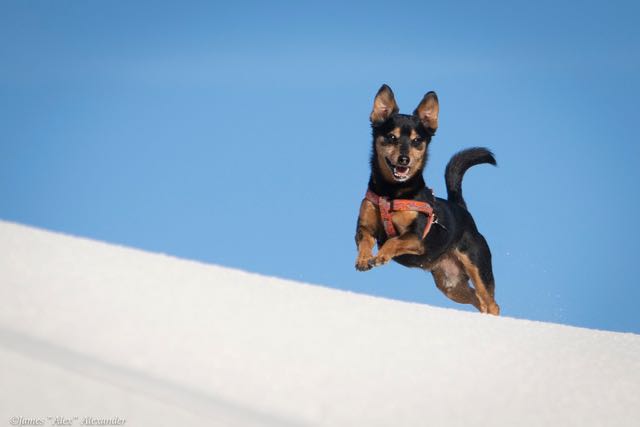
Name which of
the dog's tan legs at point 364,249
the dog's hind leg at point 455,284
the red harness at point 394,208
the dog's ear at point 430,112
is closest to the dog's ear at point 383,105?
the dog's ear at point 430,112

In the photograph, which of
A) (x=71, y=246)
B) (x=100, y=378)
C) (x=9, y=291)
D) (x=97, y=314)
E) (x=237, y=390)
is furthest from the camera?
(x=71, y=246)

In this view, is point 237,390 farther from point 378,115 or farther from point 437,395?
point 378,115

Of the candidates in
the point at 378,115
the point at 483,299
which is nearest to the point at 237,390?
the point at 378,115

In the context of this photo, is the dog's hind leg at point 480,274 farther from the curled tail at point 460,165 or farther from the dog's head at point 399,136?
the dog's head at point 399,136

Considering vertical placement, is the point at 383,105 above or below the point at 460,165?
below

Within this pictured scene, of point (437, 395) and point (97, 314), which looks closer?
point (437, 395)

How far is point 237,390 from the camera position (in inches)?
96.0

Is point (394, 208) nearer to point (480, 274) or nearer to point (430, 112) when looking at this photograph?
point (430, 112)

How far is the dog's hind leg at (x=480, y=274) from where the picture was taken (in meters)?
5.85

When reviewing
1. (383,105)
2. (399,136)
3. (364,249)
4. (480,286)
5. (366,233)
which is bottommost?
(364,249)

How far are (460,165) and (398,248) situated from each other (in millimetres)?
1526

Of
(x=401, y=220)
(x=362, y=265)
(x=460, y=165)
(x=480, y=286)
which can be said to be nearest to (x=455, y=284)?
(x=480, y=286)

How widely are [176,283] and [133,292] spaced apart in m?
0.24

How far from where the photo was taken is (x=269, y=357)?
2.65 metres
